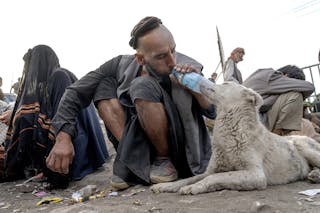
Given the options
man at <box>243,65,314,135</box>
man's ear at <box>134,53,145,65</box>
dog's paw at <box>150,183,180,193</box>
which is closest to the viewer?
dog's paw at <box>150,183,180,193</box>

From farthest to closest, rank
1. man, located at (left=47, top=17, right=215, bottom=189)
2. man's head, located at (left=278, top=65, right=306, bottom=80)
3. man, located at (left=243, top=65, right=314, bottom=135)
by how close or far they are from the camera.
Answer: man's head, located at (left=278, top=65, right=306, bottom=80) → man, located at (left=243, top=65, right=314, bottom=135) → man, located at (left=47, top=17, right=215, bottom=189)

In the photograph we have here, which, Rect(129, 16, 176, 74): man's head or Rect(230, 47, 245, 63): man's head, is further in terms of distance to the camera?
Rect(230, 47, 245, 63): man's head

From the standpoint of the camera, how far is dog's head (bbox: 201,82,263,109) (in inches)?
113

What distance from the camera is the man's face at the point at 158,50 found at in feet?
9.72

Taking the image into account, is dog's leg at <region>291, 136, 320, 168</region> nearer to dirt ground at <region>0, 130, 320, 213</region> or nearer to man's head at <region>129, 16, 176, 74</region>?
dirt ground at <region>0, 130, 320, 213</region>

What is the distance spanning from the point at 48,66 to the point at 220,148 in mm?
2941

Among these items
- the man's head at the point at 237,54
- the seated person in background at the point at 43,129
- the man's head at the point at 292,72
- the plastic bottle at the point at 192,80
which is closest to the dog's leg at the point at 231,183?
the plastic bottle at the point at 192,80

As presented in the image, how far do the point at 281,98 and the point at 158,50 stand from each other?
316 cm

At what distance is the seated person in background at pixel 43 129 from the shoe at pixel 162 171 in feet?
4.12

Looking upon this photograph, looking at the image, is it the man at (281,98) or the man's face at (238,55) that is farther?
the man's face at (238,55)

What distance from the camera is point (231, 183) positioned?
2.43 meters

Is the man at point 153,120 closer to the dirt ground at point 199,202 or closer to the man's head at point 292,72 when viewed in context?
the dirt ground at point 199,202

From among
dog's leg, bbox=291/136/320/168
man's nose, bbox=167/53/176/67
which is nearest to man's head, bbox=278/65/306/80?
dog's leg, bbox=291/136/320/168

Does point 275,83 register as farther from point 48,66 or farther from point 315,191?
point 48,66
